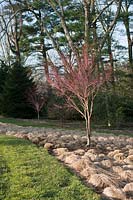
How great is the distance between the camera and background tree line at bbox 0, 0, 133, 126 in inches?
710

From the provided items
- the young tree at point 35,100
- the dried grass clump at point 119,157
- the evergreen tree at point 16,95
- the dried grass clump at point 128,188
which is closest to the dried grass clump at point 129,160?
the dried grass clump at point 119,157

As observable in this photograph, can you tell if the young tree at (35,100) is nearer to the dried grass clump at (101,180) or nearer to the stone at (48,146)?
the stone at (48,146)

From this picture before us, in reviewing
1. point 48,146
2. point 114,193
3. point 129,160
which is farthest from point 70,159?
point 114,193

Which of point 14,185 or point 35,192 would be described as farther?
point 14,185

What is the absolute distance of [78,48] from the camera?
20.1 metres

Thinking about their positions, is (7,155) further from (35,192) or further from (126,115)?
(126,115)

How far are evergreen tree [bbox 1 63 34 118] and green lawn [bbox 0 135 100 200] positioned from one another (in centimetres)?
1419

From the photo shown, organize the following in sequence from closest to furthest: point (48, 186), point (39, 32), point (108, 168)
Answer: point (48, 186)
point (108, 168)
point (39, 32)

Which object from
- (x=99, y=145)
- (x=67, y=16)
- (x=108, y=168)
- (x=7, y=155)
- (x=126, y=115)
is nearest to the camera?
(x=108, y=168)

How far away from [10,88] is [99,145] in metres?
12.5

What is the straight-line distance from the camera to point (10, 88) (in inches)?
816

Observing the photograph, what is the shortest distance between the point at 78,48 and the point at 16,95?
430 cm

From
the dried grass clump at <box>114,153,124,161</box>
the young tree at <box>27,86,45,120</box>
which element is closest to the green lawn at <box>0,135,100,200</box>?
the dried grass clump at <box>114,153,124,161</box>

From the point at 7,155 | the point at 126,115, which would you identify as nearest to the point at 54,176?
the point at 7,155
